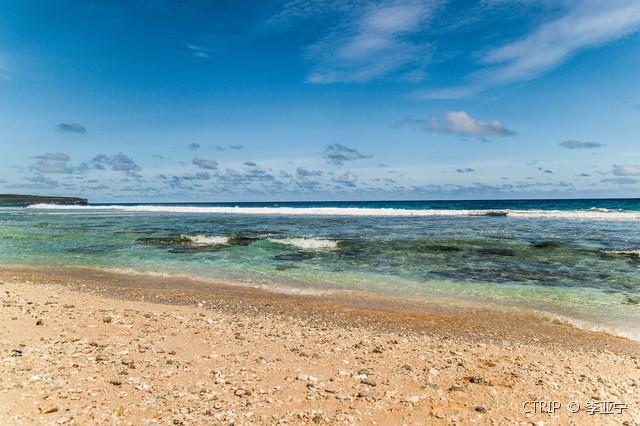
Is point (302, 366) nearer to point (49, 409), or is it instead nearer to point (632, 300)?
point (49, 409)

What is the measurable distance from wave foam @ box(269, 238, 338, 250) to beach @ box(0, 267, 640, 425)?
11.9 m

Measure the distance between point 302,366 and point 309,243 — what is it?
17.4 meters

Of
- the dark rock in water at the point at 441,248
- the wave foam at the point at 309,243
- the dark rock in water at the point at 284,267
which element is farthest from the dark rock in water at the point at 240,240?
the dark rock in water at the point at 441,248

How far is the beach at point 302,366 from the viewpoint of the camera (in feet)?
16.4

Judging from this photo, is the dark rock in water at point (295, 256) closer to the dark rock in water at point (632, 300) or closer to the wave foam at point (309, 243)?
the wave foam at point (309, 243)

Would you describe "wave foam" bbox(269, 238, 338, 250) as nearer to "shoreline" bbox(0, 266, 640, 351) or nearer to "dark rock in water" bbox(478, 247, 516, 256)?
"dark rock in water" bbox(478, 247, 516, 256)

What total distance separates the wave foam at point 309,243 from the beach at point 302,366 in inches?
470

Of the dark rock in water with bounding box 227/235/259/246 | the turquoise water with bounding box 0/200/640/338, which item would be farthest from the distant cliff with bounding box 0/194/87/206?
the dark rock in water with bounding box 227/235/259/246

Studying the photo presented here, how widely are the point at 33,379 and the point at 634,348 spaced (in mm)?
9762

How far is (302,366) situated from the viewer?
6.38 metres

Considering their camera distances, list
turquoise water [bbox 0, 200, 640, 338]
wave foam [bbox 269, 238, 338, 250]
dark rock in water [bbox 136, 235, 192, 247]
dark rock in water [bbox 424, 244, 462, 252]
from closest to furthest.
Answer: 1. turquoise water [bbox 0, 200, 640, 338]
2. dark rock in water [bbox 424, 244, 462, 252]
3. wave foam [bbox 269, 238, 338, 250]
4. dark rock in water [bbox 136, 235, 192, 247]

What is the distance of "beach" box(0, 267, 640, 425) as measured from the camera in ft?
16.4

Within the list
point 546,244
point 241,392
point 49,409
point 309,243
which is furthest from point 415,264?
point 49,409

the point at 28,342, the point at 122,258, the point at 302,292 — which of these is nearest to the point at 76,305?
the point at 28,342
